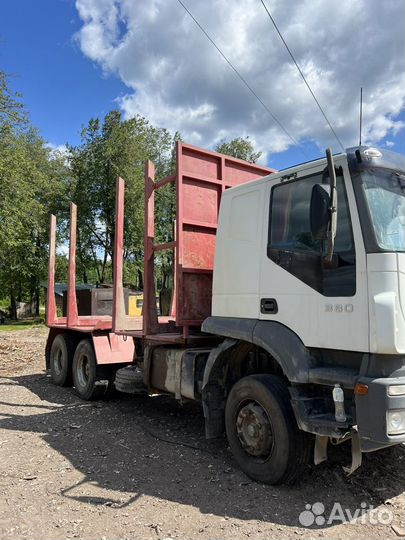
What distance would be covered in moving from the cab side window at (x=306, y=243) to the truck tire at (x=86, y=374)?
4507mm

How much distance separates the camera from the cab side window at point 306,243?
380 centimetres

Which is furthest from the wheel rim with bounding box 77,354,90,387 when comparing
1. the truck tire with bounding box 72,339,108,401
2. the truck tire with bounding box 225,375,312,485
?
the truck tire with bounding box 225,375,312,485

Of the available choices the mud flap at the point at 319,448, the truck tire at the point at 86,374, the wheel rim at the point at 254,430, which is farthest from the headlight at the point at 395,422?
the truck tire at the point at 86,374

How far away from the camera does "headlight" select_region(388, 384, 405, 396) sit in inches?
133

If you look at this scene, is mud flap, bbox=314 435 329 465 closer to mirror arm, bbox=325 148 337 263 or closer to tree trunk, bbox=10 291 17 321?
mirror arm, bbox=325 148 337 263

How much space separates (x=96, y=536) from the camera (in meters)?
3.52

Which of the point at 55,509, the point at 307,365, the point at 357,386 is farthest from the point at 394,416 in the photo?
the point at 55,509

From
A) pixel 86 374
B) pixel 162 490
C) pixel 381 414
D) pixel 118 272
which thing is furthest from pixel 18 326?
pixel 381 414

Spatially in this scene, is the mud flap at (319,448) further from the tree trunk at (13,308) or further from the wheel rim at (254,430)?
the tree trunk at (13,308)

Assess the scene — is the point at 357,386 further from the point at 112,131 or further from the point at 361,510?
the point at 112,131

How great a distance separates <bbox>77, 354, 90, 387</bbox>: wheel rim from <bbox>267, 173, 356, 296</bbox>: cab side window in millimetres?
4958

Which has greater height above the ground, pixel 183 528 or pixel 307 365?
pixel 307 365

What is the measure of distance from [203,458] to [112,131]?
99.3 feet

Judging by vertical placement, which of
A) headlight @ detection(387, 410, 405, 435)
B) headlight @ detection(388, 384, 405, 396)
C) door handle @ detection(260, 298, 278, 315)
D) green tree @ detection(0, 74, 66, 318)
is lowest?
headlight @ detection(387, 410, 405, 435)
